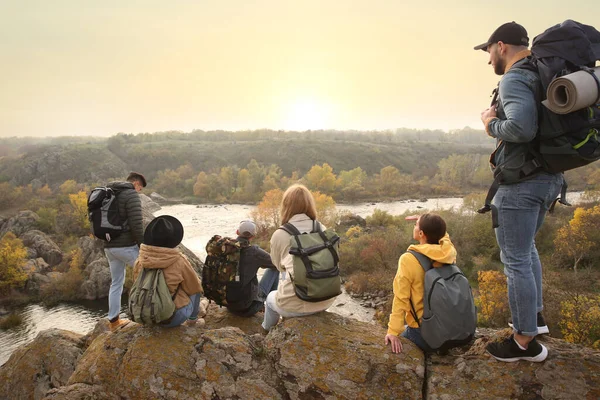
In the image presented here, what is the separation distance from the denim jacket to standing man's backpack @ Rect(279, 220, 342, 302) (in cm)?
191

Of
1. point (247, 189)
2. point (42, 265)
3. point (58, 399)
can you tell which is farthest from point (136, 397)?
point (247, 189)

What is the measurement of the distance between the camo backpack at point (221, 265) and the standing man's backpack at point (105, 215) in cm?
153

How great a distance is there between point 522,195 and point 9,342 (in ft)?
99.0

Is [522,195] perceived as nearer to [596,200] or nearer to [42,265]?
[42,265]

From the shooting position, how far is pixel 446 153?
486 ft

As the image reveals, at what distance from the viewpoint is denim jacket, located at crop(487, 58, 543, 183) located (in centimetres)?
277

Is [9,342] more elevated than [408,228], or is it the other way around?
[408,228]

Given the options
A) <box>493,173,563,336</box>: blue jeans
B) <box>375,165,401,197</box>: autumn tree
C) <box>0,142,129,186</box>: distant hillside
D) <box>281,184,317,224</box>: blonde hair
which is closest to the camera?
<box>493,173,563,336</box>: blue jeans

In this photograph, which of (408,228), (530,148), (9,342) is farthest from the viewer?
(408,228)

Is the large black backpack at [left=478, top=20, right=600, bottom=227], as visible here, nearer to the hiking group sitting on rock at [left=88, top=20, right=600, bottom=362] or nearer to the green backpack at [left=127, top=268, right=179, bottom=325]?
the hiking group sitting on rock at [left=88, top=20, right=600, bottom=362]

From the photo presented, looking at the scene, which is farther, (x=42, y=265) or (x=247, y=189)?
(x=247, y=189)

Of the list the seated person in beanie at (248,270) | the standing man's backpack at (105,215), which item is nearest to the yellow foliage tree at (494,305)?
the seated person in beanie at (248,270)

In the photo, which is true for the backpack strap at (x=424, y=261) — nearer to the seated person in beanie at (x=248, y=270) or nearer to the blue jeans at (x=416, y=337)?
the blue jeans at (x=416, y=337)

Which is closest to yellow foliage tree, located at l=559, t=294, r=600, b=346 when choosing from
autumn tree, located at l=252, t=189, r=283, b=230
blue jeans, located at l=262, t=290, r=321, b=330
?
blue jeans, located at l=262, t=290, r=321, b=330
